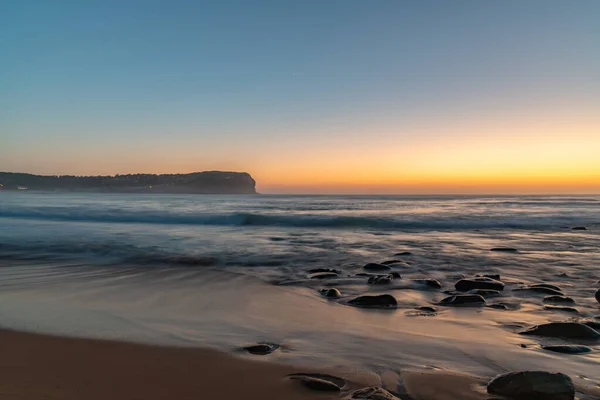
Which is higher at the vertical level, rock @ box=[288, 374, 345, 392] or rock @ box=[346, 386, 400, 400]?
rock @ box=[346, 386, 400, 400]

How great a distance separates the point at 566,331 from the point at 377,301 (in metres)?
1.96

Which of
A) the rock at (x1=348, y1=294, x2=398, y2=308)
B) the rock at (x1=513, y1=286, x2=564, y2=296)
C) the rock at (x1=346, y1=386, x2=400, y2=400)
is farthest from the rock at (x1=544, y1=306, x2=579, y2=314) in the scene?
the rock at (x1=346, y1=386, x2=400, y2=400)

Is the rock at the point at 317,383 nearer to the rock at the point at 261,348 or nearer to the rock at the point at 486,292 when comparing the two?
the rock at the point at 261,348

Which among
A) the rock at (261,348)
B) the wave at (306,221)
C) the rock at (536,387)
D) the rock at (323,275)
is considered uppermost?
the rock at (536,387)

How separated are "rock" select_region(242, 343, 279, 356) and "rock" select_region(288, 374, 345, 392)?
0.50 m

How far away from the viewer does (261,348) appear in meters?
3.40

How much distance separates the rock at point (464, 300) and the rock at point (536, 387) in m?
2.45

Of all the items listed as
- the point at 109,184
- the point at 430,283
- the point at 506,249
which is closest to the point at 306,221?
the point at 506,249

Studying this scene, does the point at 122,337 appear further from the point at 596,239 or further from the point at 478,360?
the point at 596,239

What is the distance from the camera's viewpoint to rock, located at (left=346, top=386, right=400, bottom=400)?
2.50m

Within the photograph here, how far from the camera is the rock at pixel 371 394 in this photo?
250 cm

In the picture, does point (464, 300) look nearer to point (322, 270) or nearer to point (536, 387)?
point (536, 387)

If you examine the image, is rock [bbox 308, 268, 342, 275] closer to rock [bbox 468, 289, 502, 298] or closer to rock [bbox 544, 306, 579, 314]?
rock [bbox 468, 289, 502, 298]

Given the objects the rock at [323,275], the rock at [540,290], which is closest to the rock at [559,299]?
the rock at [540,290]
